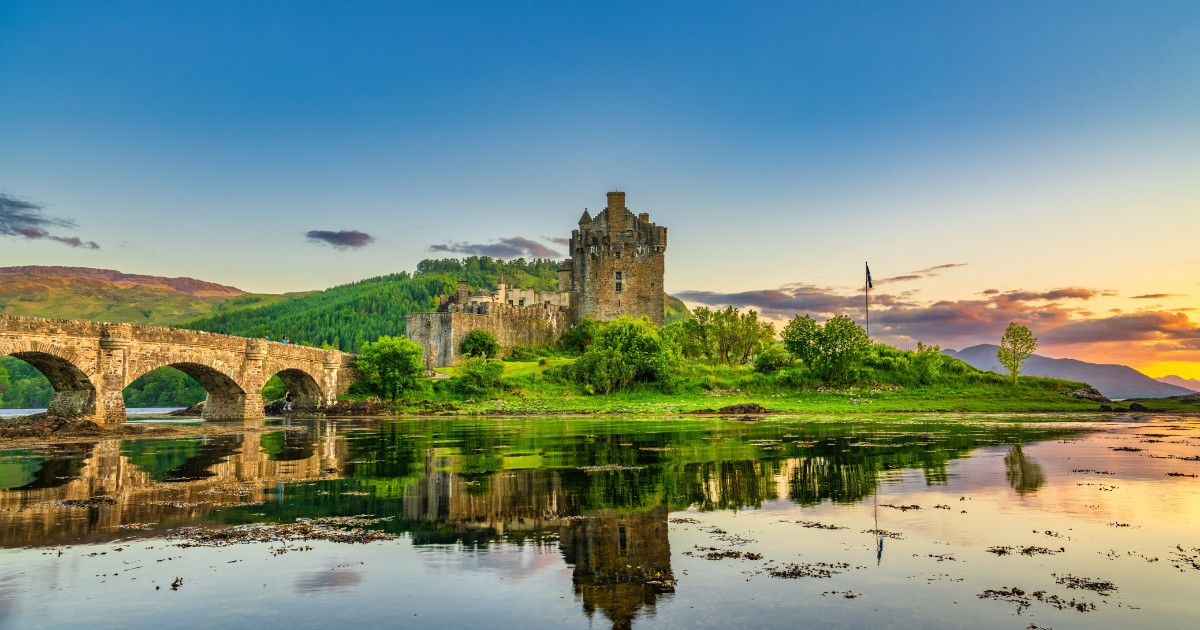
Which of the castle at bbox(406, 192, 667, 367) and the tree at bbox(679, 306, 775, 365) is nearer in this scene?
the tree at bbox(679, 306, 775, 365)

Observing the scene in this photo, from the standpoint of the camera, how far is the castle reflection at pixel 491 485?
11.5 metres

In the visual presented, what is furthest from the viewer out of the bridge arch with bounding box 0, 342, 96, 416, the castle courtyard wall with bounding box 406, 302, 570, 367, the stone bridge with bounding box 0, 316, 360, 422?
the castle courtyard wall with bounding box 406, 302, 570, 367

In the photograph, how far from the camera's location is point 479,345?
3410 inches

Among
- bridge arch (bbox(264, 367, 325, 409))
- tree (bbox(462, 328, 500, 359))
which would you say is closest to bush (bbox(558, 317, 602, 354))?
tree (bbox(462, 328, 500, 359))

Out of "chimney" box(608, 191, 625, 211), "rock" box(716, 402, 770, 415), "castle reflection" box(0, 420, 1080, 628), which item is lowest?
"castle reflection" box(0, 420, 1080, 628)

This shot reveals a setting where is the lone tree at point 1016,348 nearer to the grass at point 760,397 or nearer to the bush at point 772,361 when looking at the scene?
the grass at point 760,397

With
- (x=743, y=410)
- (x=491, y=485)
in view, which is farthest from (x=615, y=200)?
(x=491, y=485)

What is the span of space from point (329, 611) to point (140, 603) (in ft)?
7.38

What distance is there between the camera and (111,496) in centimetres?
1571

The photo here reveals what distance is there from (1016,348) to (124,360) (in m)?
69.6

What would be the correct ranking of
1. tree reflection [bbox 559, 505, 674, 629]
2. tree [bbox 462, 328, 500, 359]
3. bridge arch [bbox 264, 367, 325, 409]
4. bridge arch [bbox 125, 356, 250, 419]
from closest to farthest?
tree reflection [bbox 559, 505, 674, 629], bridge arch [bbox 125, 356, 250, 419], bridge arch [bbox 264, 367, 325, 409], tree [bbox 462, 328, 500, 359]

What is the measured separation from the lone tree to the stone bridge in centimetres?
6245

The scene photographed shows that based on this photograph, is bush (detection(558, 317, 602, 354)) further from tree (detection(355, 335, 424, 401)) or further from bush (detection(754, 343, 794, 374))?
tree (detection(355, 335, 424, 401))

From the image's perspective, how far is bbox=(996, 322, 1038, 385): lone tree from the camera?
218ft
